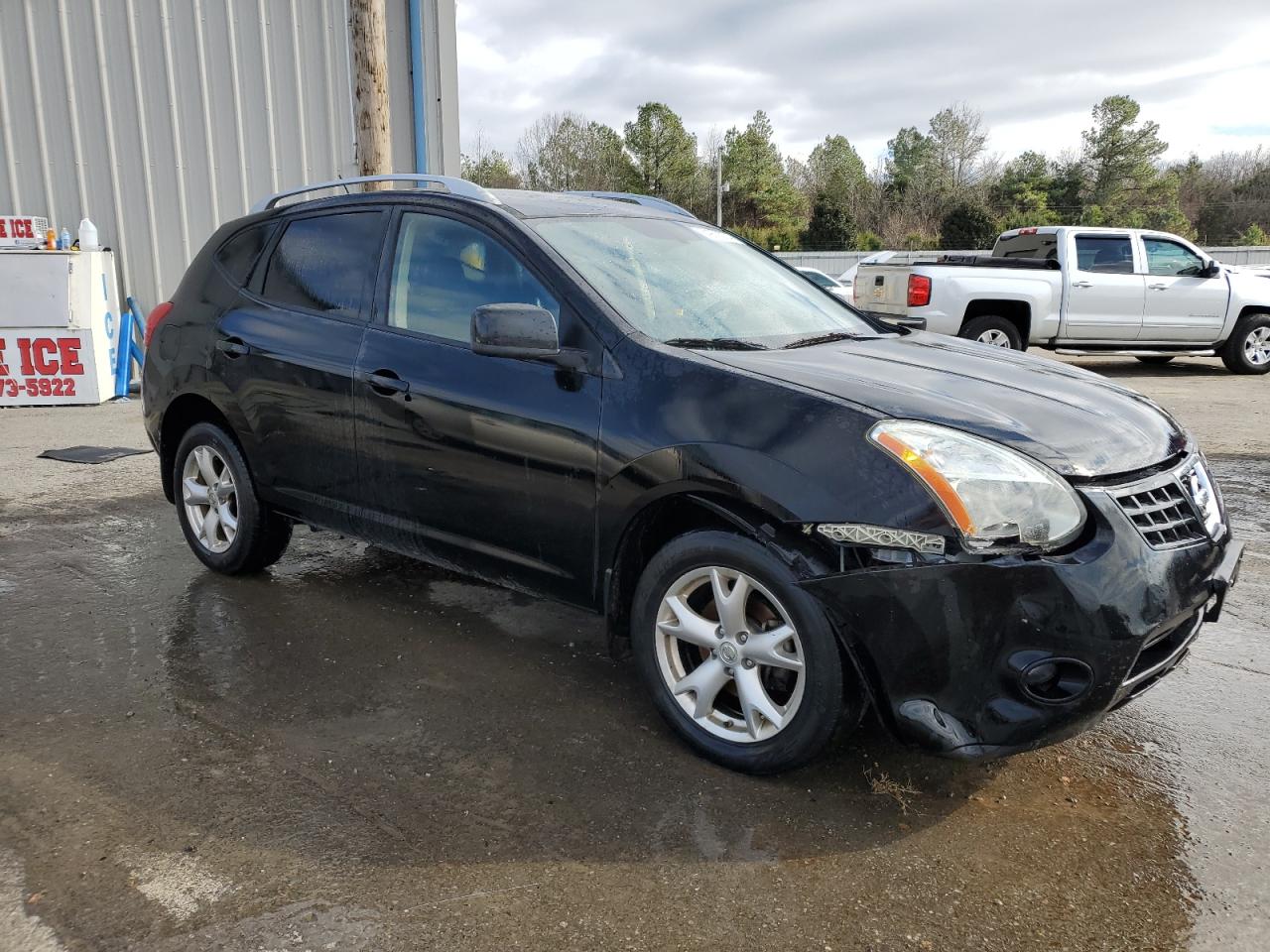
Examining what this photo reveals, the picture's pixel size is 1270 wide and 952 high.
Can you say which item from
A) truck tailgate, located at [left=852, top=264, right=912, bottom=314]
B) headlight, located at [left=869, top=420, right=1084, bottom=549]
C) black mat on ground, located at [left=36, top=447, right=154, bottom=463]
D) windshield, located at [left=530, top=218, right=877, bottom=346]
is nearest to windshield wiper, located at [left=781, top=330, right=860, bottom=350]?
windshield, located at [left=530, top=218, right=877, bottom=346]

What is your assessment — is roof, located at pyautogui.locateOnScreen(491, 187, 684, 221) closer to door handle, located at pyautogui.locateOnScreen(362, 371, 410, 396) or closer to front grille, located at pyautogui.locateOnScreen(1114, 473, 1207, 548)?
door handle, located at pyautogui.locateOnScreen(362, 371, 410, 396)

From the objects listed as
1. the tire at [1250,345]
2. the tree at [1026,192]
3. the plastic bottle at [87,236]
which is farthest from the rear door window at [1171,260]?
the tree at [1026,192]

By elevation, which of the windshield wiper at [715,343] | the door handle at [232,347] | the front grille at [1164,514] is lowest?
the front grille at [1164,514]

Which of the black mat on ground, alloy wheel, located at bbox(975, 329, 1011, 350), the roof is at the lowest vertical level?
the black mat on ground

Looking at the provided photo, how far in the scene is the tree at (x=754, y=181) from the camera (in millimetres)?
60375

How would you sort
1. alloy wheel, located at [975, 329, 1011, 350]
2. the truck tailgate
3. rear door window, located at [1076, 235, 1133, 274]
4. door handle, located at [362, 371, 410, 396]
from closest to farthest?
door handle, located at [362, 371, 410, 396] < alloy wheel, located at [975, 329, 1011, 350] < the truck tailgate < rear door window, located at [1076, 235, 1133, 274]

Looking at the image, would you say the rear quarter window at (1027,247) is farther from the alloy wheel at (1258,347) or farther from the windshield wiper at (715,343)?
the windshield wiper at (715,343)

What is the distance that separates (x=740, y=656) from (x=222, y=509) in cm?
289

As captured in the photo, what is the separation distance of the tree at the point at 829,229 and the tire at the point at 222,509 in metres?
42.2

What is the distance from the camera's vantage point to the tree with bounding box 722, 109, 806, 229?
60375 millimetres

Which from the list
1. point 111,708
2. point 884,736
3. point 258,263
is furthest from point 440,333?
point 884,736

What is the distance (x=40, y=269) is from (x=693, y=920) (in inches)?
397

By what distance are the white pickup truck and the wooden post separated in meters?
6.81

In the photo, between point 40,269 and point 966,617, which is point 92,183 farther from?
point 966,617
